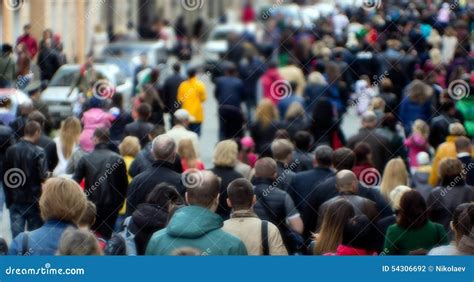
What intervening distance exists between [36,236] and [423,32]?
2115 cm

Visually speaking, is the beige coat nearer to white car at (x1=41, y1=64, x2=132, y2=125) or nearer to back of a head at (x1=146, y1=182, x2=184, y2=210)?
back of a head at (x1=146, y1=182, x2=184, y2=210)

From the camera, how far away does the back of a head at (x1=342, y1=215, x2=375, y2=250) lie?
10.8 meters

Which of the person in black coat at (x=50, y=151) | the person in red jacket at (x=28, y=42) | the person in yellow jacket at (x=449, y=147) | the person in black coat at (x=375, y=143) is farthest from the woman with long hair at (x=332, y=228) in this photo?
the person in red jacket at (x=28, y=42)

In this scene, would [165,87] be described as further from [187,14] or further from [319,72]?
[187,14]

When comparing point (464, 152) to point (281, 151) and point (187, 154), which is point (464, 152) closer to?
point (281, 151)

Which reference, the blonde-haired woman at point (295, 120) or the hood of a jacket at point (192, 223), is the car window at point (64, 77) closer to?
the blonde-haired woman at point (295, 120)

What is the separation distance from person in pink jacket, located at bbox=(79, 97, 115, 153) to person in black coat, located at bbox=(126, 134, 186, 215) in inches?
89.7

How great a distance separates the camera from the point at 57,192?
10641 millimetres

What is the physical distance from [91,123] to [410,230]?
670 centimetres

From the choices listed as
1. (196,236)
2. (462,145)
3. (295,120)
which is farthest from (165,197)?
(295,120)

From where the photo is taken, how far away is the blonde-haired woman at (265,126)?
19.7 m

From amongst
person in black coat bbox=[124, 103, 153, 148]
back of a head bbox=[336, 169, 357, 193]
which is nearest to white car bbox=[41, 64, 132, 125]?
person in black coat bbox=[124, 103, 153, 148]

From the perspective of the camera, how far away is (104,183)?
1459 cm

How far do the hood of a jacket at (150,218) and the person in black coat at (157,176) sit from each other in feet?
5.58
